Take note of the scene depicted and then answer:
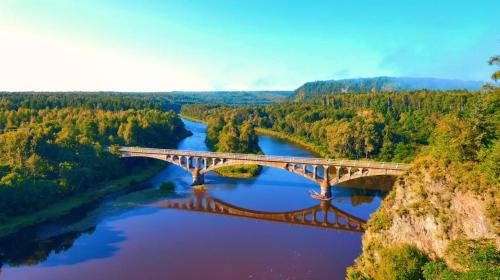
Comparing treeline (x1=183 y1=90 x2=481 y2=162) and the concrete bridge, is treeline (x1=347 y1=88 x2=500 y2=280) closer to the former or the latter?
treeline (x1=183 y1=90 x2=481 y2=162)

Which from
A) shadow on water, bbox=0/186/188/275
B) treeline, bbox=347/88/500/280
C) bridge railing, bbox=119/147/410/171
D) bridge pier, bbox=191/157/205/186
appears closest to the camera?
treeline, bbox=347/88/500/280

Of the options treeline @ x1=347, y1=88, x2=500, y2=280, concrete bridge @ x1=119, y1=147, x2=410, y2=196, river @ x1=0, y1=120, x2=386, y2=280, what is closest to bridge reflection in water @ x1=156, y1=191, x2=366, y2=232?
river @ x1=0, y1=120, x2=386, y2=280

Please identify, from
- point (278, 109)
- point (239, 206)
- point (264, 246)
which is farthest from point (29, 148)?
point (278, 109)

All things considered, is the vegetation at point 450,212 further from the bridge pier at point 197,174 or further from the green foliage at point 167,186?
the green foliage at point 167,186

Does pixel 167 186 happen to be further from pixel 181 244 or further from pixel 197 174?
pixel 181 244

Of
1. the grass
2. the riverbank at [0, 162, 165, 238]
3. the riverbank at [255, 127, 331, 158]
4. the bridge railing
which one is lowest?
the riverbank at [0, 162, 165, 238]

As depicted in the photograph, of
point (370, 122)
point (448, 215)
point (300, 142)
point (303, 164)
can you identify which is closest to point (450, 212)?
point (448, 215)

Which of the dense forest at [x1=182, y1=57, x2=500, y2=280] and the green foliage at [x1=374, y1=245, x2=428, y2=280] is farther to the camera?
the green foliage at [x1=374, y1=245, x2=428, y2=280]
